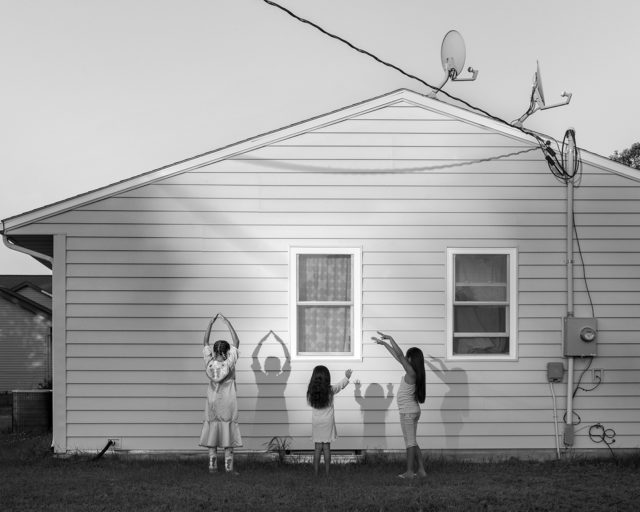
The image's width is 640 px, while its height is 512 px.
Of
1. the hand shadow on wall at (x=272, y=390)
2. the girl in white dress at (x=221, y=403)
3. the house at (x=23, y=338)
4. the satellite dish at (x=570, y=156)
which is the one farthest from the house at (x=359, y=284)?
the house at (x=23, y=338)

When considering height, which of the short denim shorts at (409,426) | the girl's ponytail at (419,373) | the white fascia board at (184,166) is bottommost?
the short denim shorts at (409,426)

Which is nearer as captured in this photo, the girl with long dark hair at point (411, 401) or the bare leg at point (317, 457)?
the girl with long dark hair at point (411, 401)

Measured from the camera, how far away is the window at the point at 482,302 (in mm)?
11695

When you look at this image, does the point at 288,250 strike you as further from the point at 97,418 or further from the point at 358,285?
the point at 97,418

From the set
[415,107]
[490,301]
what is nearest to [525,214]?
[490,301]

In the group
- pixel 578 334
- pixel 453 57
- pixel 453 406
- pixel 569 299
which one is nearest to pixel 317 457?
pixel 453 406

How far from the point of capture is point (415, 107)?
11812mm

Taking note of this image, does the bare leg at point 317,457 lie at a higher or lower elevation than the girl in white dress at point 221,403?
lower

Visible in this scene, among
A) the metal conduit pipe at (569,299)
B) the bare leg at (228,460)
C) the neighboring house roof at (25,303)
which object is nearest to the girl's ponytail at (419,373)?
the bare leg at (228,460)

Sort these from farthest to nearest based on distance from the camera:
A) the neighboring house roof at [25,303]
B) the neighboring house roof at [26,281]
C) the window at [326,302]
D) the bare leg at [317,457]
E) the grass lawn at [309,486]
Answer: the neighboring house roof at [26,281], the neighboring house roof at [25,303], the window at [326,302], the bare leg at [317,457], the grass lawn at [309,486]

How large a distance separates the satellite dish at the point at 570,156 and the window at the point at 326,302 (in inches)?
113

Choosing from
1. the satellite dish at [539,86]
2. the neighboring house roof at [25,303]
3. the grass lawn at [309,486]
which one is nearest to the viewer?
the grass lawn at [309,486]

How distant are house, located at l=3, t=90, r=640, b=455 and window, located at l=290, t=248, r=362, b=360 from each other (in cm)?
3

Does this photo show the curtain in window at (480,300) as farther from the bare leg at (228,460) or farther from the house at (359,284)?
the bare leg at (228,460)
